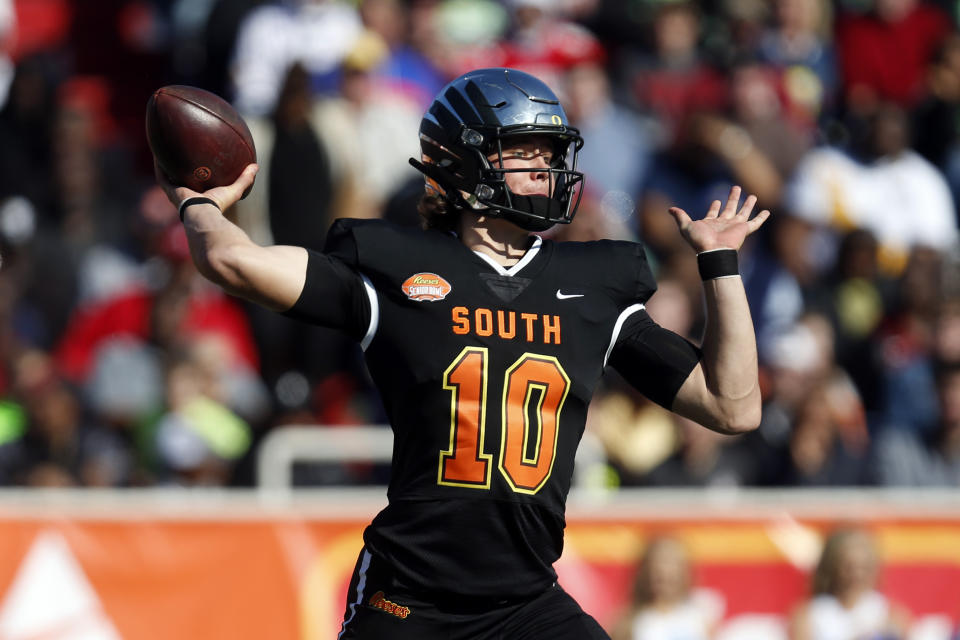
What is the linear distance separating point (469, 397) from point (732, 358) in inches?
29.3

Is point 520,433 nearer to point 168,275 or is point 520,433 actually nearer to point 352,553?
point 352,553

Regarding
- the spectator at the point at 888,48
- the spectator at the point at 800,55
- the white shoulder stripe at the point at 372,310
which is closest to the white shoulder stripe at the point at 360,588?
the white shoulder stripe at the point at 372,310

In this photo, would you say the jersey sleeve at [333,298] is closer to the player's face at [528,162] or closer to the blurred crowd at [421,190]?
the player's face at [528,162]

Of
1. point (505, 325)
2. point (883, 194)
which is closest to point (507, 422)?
point (505, 325)

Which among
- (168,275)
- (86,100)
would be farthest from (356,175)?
(86,100)

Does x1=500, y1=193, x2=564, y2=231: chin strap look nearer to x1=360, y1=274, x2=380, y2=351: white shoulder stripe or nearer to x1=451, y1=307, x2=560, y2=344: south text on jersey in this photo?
x1=451, y1=307, x2=560, y2=344: south text on jersey

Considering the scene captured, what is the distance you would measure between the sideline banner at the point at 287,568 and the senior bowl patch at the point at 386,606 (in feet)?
10.0

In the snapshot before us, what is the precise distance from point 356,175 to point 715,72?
9.34ft

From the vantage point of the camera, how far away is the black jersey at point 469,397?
12.9 feet

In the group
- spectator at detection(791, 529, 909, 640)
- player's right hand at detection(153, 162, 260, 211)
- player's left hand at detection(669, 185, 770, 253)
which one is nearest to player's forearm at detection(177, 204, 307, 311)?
player's right hand at detection(153, 162, 260, 211)

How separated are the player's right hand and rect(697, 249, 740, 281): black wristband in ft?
4.11

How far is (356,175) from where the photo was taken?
9258mm

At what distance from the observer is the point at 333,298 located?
3.93m

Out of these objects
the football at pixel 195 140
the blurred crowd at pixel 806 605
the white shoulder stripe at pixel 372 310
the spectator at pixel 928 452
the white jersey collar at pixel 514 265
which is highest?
the football at pixel 195 140
